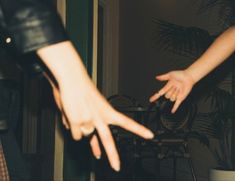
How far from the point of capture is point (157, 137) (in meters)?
4.09

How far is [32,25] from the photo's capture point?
2.04 feet

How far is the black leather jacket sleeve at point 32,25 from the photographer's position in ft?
2.02

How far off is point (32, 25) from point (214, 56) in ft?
2.48

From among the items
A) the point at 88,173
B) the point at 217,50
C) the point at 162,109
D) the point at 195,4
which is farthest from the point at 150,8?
the point at 217,50

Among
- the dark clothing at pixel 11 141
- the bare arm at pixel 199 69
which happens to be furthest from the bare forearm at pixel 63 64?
the bare arm at pixel 199 69

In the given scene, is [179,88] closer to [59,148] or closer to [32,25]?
[32,25]

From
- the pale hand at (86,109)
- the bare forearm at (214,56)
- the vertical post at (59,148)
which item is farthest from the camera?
the vertical post at (59,148)

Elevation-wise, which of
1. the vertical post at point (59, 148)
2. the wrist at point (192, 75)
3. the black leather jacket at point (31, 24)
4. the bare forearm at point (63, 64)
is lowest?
the vertical post at point (59, 148)

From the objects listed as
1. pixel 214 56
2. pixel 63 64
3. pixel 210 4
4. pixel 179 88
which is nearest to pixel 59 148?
pixel 179 88

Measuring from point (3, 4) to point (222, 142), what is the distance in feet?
10.5

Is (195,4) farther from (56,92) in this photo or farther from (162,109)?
(56,92)

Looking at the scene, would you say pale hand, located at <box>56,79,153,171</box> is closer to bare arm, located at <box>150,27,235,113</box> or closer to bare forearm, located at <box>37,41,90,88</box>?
bare forearm, located at <box>37,41,90,88</box>

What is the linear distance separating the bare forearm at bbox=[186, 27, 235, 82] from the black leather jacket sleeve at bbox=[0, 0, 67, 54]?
698 millimetres

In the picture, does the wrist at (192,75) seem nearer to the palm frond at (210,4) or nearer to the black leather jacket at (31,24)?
the black leather jacket at (31,24)
